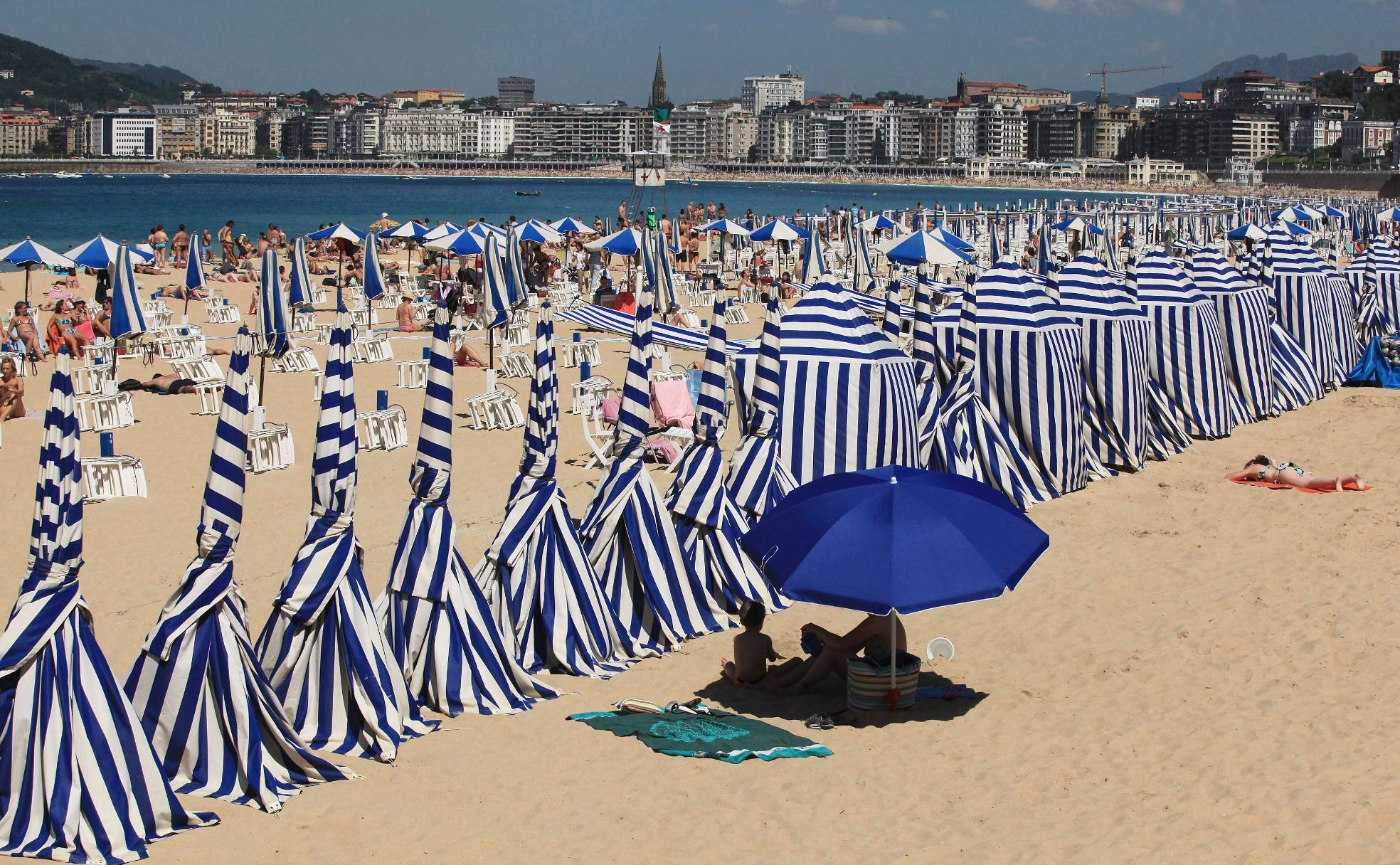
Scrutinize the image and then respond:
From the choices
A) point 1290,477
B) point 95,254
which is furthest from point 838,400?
point 95,254

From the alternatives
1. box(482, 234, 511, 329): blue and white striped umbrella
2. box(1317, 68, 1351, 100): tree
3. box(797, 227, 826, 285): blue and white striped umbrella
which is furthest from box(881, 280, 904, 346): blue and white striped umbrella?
box(1317, 68, 1351, 100): tree

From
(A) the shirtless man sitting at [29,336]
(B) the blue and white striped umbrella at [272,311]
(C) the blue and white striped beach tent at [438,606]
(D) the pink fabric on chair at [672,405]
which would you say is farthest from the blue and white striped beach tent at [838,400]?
(A) the shirtless man sitting at [29,336]

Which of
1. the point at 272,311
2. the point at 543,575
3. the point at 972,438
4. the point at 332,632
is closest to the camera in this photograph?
the point at 332,632

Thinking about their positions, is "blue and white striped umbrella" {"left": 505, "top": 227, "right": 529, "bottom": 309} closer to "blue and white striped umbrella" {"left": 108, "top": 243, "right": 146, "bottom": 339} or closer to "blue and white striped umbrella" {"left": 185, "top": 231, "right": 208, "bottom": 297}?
"blue and white striped umbrella" {"left": 108, "top": 243, "right": 146, "bottom": 339}

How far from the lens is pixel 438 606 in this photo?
6.47 metres

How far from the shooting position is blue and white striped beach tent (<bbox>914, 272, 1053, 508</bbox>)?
33.8 feet

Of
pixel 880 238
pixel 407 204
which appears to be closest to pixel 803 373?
pixel 880 238

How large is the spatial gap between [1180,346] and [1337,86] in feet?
641

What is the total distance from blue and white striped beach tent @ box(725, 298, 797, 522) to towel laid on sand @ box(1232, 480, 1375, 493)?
4.11 meters

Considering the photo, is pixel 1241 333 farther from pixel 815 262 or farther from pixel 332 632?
pixel 332 632

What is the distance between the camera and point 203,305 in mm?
21938

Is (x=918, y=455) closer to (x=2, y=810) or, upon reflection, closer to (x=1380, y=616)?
(x=1380, y=616)

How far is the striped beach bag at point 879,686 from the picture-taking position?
20.9 ft

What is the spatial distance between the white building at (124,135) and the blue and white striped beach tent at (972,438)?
657ft
